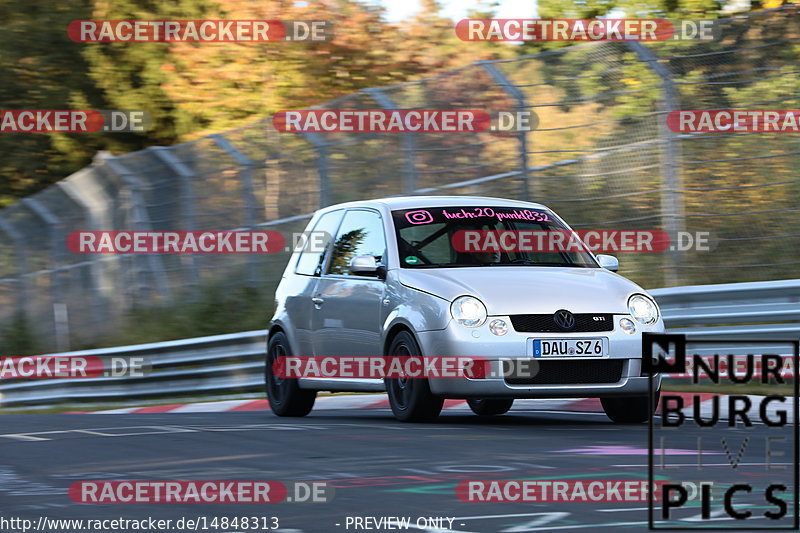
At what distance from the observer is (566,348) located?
33.1ft

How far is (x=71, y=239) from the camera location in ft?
74.3

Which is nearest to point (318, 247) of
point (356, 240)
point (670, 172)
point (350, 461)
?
point (356, 240)

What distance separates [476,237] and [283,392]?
2253mm

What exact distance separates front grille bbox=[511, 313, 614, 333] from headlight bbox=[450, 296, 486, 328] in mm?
204

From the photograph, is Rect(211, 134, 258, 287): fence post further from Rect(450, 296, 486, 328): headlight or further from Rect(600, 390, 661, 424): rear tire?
Rect(450, 296, 486, 328): headlight

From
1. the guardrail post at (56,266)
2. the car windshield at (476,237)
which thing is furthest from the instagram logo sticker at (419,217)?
the guardrail post at (56,266)

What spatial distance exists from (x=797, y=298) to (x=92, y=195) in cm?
1150

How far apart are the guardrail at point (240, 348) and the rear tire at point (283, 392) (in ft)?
10.3

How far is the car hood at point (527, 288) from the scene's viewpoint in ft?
33.3

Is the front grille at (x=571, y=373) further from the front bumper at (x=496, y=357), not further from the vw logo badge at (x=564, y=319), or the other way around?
the vw logo badge at (x=564, y=319)

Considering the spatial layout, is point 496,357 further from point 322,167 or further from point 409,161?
point 322,167

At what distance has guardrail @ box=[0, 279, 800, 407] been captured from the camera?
12734 mm

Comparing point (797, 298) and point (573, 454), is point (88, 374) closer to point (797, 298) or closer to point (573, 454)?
point (797, 298)

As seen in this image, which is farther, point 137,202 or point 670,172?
point 137,202
